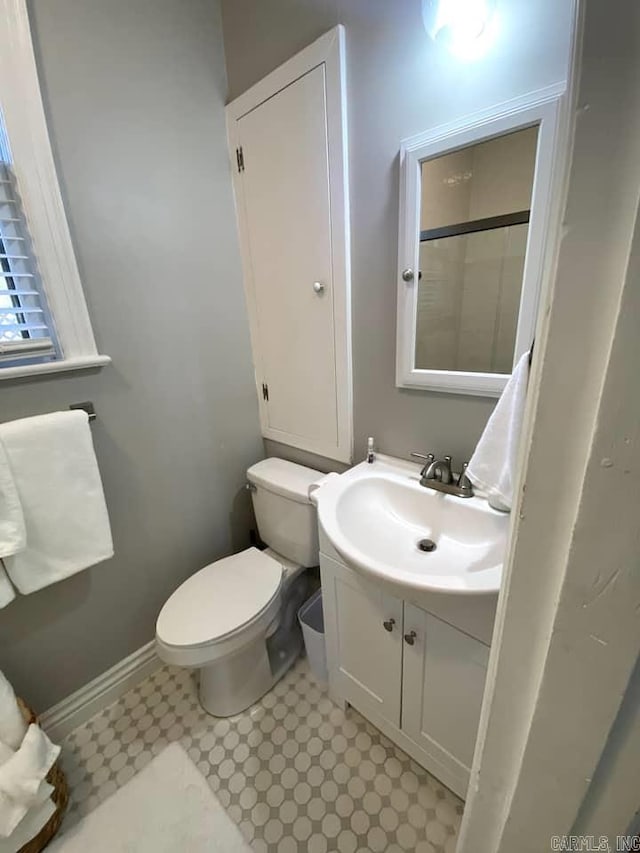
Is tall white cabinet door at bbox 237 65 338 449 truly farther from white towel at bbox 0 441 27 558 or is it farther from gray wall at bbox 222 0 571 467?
white towel at bbox 0 441 27 558

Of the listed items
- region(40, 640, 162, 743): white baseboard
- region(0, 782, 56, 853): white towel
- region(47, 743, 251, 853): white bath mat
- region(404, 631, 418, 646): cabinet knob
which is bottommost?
region(47, 743, 251, 853): white bath mat

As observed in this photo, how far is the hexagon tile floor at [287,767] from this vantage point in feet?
3.31

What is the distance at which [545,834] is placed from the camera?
374 mm

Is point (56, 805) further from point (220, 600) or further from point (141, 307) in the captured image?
point (141, 307)

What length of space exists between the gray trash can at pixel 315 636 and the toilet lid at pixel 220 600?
0.21 meters

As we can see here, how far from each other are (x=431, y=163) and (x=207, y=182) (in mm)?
836

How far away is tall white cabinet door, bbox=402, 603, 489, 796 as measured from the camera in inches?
34.1

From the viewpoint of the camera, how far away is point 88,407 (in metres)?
1.17

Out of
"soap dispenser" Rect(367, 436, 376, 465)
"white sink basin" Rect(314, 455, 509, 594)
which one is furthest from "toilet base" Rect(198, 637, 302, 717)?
"soap dispenser" Rect(367, 436, 376, 465)

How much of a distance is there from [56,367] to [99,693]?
4.06 feet

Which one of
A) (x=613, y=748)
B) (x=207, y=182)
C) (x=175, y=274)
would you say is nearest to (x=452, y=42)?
(x=207, y=182)

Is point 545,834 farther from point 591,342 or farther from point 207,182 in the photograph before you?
point 207,182

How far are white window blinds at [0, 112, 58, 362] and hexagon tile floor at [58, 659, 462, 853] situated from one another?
4.39ft

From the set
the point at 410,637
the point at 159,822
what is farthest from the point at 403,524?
the point at 159,822
